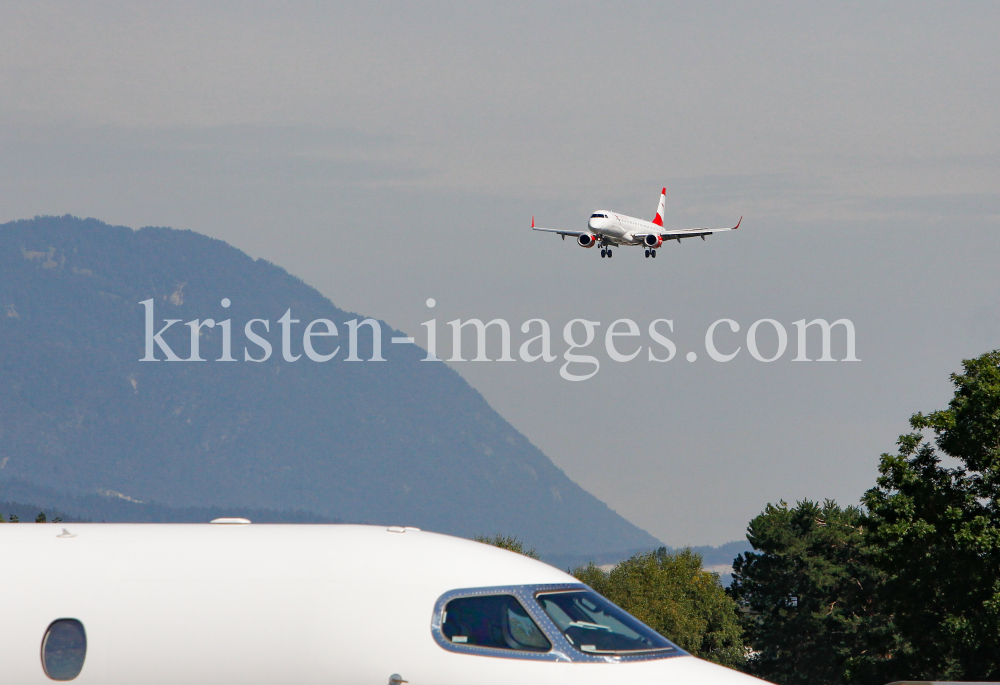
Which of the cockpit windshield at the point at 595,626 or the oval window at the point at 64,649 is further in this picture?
the cockpit windshield at the point at 595,626

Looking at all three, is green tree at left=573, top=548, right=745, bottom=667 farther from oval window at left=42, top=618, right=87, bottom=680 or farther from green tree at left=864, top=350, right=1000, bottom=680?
oval window at left=42, top=618, right=87, bottom=680

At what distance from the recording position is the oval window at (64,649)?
12539mm

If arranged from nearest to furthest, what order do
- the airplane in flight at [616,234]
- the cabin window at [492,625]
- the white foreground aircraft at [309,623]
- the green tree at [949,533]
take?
the white foreground aircraft at [309,623] < the cabin window at [492,625] < the green tree at [949,533] < the airplane in flight at [616,234]

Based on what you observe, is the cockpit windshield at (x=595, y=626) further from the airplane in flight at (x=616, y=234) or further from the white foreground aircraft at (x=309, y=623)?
the airplane in flight at (x=616, y=234)

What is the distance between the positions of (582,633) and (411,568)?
6.62 feet

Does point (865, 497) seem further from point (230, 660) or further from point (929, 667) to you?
point (230, 660)

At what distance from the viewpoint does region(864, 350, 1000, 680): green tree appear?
148ft

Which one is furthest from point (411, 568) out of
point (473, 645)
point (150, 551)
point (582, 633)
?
point (150, 551)

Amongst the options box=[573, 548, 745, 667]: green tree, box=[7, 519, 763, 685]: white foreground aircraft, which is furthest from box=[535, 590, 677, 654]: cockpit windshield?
box=[573, 548, 745, 667]: green tree

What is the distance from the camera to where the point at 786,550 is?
113 meters

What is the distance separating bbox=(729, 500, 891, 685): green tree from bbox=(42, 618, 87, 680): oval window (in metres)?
95.6

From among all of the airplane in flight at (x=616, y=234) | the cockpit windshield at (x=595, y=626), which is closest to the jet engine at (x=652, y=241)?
the airplane in flight at (x=616, y=234)

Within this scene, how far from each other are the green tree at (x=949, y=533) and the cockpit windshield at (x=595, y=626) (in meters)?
34.5

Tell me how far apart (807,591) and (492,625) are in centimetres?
10384
